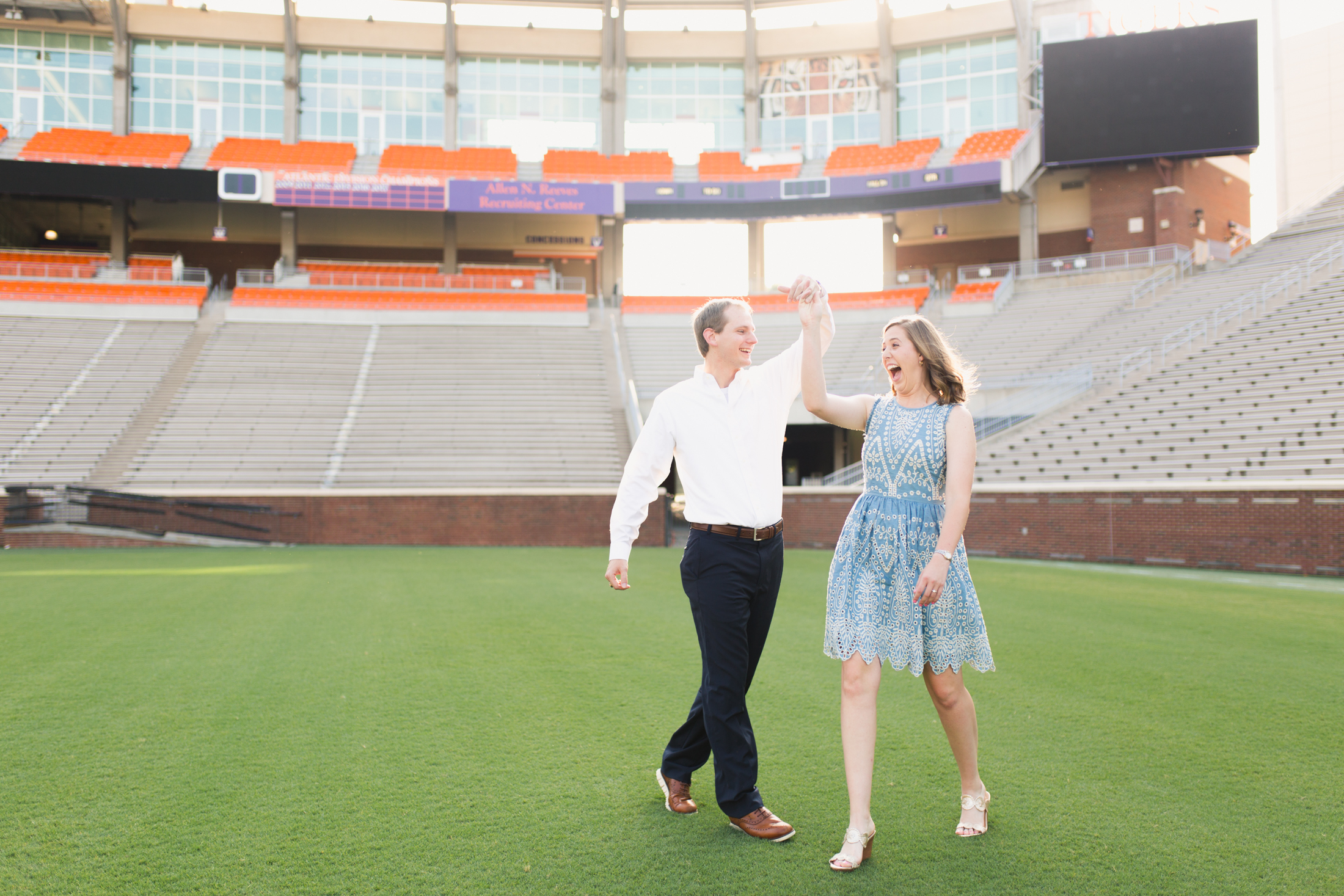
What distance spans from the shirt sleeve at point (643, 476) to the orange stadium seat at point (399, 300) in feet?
95.7

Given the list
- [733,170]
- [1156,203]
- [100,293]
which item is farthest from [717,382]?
[733,170]

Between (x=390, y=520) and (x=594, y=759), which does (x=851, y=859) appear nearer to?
(x=594, y=759)

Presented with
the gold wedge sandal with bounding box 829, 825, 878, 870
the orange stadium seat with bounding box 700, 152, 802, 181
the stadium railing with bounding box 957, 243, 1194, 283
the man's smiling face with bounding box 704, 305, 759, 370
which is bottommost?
the gold wedge sandal with bounding box 829, 825, 878, 870

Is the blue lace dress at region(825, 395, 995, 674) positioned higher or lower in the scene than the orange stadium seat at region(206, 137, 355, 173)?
lower

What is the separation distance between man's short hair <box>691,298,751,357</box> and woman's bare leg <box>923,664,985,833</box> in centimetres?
153

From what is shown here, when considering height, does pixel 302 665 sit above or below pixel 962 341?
below

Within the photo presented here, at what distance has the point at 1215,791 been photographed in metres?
3.69

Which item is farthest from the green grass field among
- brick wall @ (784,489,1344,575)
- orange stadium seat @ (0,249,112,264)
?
orange stadium seat @ (0,249,112,264)

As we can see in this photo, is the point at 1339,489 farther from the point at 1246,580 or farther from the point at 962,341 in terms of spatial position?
the point at 962,341

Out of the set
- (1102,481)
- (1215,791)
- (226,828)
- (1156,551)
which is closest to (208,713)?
(226,828)

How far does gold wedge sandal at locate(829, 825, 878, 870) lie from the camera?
117 inches

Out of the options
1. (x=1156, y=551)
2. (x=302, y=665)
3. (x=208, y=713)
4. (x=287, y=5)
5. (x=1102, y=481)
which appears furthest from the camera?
(x=287, y=5)

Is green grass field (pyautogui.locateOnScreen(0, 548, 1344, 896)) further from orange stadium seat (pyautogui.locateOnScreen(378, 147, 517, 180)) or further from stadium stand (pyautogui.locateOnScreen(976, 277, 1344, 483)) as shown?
orange stadium seat (pyautogui.locateOnScreen(378, 147, 517, 180))

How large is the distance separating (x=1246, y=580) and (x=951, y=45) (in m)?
29.4
